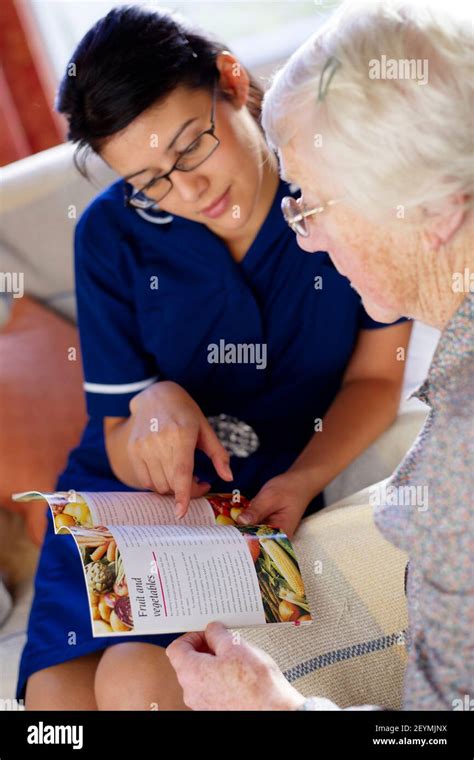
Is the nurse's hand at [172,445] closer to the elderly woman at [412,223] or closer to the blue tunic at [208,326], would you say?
the blue tunic at [208,326]

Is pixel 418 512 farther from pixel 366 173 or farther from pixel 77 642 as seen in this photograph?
pixel 77 642

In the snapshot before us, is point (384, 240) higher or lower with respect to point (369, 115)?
lower

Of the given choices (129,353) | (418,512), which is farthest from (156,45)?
(418,512)

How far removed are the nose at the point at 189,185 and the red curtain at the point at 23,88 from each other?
144cm

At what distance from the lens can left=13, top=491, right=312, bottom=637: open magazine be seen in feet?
3.80

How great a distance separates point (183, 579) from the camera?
120cm

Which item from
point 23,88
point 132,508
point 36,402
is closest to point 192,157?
point 132,508

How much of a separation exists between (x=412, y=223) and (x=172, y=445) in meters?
0.59

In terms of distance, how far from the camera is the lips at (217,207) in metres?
1.53

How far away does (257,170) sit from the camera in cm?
158
